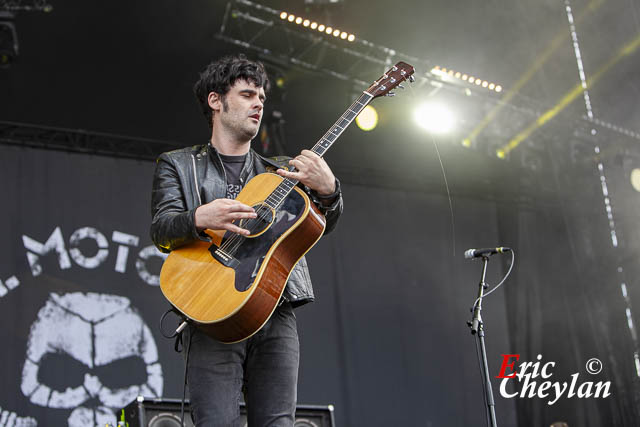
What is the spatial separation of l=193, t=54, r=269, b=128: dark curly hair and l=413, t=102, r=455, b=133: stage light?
4621 mm

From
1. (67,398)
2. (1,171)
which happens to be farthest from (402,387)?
(1,171)

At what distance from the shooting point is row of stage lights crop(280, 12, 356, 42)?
5523mm

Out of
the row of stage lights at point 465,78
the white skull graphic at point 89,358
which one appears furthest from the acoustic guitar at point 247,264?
the row of stage lights at point 465,78

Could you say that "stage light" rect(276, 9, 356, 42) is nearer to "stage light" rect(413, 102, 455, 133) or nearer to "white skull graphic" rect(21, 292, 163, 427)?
"stage light" rect(413, 102, 455, 133)

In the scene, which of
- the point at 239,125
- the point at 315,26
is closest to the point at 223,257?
the point at 239,125

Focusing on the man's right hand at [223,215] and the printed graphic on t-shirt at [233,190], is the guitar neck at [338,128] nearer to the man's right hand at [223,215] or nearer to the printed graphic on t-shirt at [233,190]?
the printed graphic on t-shirt at [233,190]

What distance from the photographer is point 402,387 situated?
618 cm

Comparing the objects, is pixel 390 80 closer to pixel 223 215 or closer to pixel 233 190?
pixel 233 190

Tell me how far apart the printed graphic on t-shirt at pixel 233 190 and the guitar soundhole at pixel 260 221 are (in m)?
0.16

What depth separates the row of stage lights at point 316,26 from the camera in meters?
5.52

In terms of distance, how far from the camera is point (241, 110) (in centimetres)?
209

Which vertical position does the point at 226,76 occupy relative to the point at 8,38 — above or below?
below

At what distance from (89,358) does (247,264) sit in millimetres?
3724

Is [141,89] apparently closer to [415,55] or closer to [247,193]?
[415,55]
